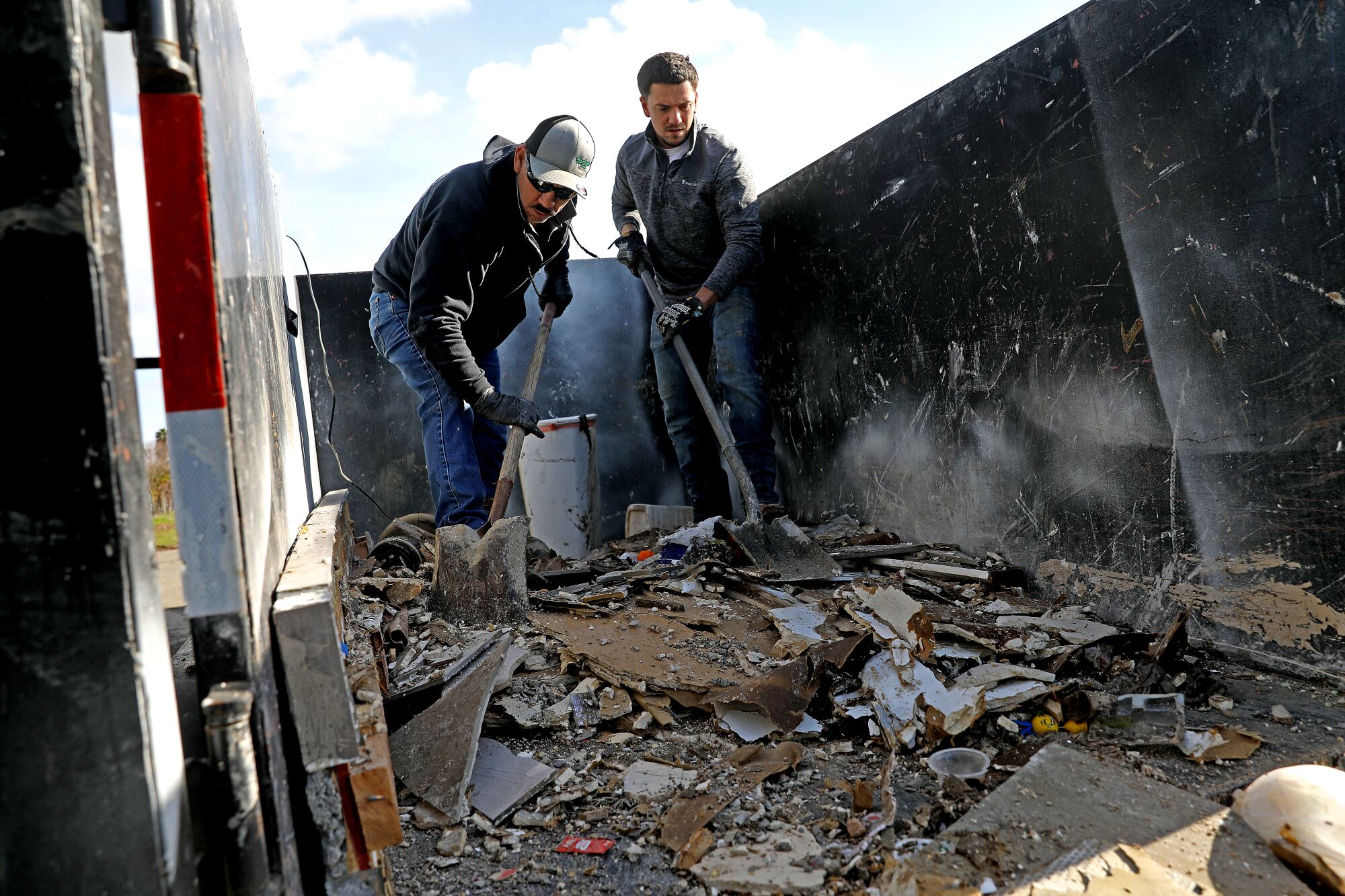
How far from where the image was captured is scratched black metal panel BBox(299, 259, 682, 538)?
19.2ft

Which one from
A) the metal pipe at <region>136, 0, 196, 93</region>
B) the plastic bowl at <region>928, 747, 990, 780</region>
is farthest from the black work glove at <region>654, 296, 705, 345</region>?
the metal pipe at <region>136, 0, 196, 93</region>

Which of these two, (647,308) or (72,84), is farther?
(647,308)

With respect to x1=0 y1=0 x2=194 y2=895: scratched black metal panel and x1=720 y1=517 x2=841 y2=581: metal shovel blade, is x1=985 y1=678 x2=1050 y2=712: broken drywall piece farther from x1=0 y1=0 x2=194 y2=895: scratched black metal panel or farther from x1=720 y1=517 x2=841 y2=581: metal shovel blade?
x1=0 y1=0 x2=194 y2=895: scratched black metal panel

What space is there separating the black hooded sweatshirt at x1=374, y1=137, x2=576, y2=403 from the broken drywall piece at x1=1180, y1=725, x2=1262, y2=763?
3.10 meters

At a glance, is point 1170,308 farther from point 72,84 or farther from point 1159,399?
point 72,84

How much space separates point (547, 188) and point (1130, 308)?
7.97 ft

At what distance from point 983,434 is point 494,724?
2.41 metres

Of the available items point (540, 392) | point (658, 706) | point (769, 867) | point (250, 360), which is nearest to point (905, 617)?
point (658, 706)

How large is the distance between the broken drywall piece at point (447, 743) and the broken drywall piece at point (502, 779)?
1.6 inches

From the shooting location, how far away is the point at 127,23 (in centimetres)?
100

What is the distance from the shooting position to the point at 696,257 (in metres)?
5.00

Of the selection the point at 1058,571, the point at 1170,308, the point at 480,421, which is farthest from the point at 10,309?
the point at 480,421

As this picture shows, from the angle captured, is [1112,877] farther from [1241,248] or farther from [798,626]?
[1241,248]

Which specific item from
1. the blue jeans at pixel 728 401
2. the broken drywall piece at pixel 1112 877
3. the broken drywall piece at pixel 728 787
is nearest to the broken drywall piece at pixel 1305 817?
the broken drywall piece at pixel 1112 877
